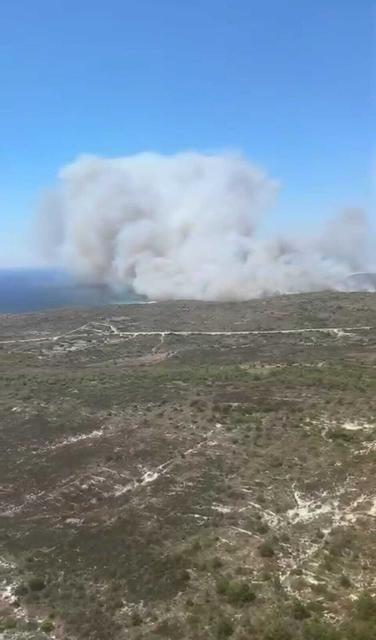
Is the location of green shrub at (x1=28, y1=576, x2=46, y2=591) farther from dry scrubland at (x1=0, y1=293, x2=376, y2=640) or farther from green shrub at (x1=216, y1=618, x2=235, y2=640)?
green shrub at (x1=216, y1=618, x2=235, y2=640)

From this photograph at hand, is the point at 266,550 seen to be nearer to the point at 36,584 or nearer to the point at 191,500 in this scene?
the point at 191,500

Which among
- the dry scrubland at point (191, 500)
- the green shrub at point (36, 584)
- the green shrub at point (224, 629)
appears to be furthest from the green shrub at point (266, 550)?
the green shrub at point (36, 584)

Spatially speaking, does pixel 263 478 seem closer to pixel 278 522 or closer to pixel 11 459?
pixel 278 522

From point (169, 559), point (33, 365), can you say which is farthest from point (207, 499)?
point (33, 365)

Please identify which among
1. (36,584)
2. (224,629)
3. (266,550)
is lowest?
(36,584)

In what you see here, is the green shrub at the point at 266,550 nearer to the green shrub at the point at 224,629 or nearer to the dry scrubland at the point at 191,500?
the dry scrubland at the point at 191,500

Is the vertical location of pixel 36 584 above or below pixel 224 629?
below

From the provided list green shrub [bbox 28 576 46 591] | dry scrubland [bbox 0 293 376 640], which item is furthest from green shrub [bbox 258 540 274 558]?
green shrub [bbox 28 576 46 591]

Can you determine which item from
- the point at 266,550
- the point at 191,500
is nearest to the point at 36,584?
the point at 266,550

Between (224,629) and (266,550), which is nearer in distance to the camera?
(224,629)
